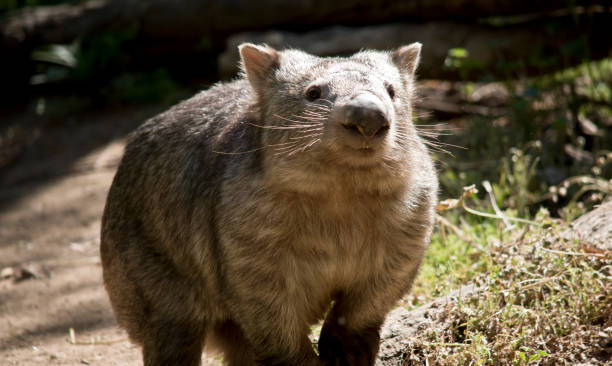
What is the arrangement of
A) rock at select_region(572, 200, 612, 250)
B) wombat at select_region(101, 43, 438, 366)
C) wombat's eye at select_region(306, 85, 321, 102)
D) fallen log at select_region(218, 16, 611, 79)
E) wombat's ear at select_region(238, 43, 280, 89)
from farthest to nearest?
fallen log at select_region(218, 16, 611, 79)
rock at select_region(572, 200, 612, 250)
wombat's ear at select_region(238, 43, 280, 89)
wombat's eye at select_region(306, 85, 321, 102)
wombat at select_region(101, 43, 438, 366)

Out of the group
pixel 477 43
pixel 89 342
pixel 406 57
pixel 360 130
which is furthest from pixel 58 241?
pixel 477 43

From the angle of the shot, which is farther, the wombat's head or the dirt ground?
the dirt ground

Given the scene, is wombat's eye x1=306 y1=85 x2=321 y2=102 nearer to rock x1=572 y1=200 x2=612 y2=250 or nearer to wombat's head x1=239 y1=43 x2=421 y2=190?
wombat's head x1=239 y1=43 x2=421 y2=190

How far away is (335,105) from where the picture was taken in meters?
3.39

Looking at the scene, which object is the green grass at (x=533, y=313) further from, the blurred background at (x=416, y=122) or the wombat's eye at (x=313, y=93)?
the wombat's eye at (x=313, y=93)

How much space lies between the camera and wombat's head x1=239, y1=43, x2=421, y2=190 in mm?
3297

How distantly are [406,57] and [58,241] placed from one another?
4.25 meters

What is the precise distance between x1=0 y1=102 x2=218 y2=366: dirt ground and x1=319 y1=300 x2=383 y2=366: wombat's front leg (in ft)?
5.25

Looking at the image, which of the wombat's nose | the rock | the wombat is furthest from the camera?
the rock

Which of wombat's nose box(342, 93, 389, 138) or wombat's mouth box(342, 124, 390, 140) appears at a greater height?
wombat's nose box(342, 93, 389, 138)

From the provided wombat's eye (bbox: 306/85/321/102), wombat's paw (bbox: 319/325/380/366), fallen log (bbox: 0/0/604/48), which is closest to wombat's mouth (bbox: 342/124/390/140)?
wombat's eye (bbox: 306/85/321/102)

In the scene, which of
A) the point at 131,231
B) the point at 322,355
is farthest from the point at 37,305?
the point at 322,355

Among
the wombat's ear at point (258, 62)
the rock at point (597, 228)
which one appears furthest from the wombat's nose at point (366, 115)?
the rock at point (597, 228)

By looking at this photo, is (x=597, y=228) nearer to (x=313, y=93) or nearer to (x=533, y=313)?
(x=533, y=313)
